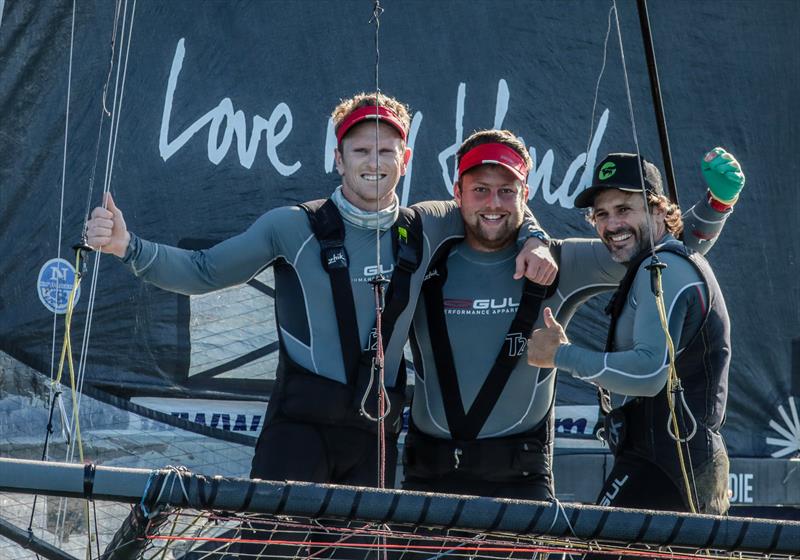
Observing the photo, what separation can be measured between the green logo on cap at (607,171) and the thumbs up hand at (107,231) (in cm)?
109

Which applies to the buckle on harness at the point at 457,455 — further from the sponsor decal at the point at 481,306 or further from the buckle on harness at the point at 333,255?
the buckle on harness at the point at 333,255

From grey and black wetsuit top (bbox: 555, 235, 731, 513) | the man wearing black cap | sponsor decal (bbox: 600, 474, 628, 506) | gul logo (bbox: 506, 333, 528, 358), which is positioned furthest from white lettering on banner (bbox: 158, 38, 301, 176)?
sponsor decal (bbox: 600, 474, 628, 506)

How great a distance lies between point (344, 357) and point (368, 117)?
565 millimetres

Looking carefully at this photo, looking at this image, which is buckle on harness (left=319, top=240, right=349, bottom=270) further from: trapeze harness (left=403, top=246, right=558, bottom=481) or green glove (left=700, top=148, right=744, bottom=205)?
green glove (left=700, top=148, right=744, bottom=205)

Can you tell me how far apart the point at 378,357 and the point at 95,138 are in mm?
1510

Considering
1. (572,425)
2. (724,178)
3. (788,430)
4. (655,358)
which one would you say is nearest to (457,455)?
(655,358)

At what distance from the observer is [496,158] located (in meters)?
A: 2.79

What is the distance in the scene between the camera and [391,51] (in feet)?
12.6

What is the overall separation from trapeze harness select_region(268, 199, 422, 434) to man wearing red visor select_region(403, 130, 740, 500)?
134 mm

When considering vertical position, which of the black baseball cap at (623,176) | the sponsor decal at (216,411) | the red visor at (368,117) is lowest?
the sponsor decal at (216,411)

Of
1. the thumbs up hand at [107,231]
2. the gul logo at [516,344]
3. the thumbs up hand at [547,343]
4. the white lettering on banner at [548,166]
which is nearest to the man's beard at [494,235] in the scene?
the gul logo at [516,344]

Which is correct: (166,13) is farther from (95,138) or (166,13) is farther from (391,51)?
(391,51)

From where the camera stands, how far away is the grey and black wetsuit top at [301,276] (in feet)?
8.79

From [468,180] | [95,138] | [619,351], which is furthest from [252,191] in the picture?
[619,351]
